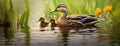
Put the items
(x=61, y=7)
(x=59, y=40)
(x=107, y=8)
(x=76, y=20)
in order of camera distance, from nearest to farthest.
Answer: (x=59, y=40) → (x=76, y=20) → (x=61, y=7) → (x=107, y=8)

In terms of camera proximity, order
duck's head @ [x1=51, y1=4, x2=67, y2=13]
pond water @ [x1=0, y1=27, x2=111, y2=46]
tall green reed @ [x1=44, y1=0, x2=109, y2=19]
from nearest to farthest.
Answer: pond water @ [x1=0, y1=27, x2=111, y2=46], duck's head @ [x1=51, y1=4, x2=67, y2=13], tall green reed @ [x1=44, y1=0, x2=109, y2=19]

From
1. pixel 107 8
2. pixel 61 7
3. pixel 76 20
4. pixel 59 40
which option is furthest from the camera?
pixel 107 8

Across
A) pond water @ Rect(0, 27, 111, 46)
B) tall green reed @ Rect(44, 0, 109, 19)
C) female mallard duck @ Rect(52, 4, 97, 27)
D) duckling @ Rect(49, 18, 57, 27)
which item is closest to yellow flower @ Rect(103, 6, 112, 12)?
tall green reed @ Rect(44, 0, 109, 19)

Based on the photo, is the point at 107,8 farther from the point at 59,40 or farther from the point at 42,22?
the point at 59,40

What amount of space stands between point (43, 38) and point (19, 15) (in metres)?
1.35

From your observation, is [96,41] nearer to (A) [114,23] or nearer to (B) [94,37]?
(B) [94,37]

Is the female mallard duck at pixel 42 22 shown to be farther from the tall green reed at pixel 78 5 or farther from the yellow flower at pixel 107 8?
the yellow flower at pixel 107 8

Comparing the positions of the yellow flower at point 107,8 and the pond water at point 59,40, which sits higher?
the yellow flower at point 107,8

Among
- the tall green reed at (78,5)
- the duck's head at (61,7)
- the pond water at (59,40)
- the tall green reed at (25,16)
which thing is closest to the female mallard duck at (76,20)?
the duck's head at (61,7)

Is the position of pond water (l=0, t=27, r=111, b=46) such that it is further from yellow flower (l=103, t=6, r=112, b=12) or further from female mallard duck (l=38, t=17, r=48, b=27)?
yellow flower (l=103, t=6, r=112, b=12)

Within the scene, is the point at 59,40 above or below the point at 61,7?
below

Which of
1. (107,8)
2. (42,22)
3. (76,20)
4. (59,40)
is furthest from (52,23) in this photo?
(59,40)

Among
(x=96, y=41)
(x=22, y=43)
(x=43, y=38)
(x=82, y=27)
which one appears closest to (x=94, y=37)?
(x=96, y=41)

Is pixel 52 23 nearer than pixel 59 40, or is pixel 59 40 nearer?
pixel 59 40
